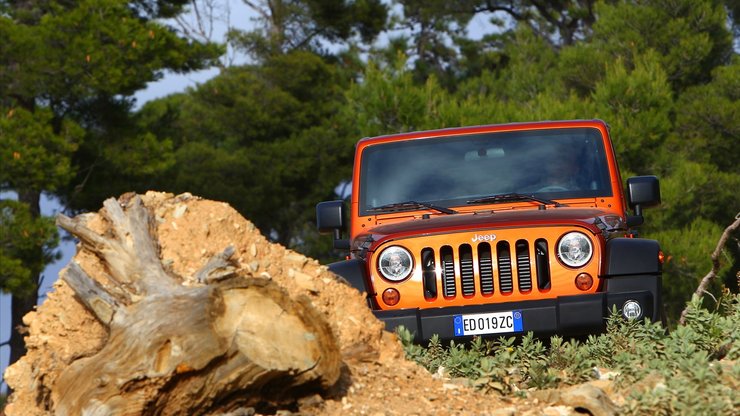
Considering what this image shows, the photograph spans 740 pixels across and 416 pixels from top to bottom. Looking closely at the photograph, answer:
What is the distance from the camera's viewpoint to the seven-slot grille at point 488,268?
757cm

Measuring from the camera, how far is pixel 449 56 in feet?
132

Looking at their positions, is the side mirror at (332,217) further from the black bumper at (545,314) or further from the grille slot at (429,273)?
the black bumper at (545,314)

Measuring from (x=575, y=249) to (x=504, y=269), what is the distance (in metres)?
0.43

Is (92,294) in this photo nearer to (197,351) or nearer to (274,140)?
(197,351)

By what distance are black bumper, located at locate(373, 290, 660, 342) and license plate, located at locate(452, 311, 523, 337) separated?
2 centimetres

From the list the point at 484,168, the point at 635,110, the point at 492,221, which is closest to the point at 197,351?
the point at 492,221

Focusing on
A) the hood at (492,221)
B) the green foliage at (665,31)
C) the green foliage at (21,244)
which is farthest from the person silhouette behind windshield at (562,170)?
the green foliage at (665,31)

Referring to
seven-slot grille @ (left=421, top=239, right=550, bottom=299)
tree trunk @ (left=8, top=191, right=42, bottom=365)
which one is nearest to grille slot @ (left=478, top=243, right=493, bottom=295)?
seven-slot grille @ (left=421, top=239, right=550, bottom=299)

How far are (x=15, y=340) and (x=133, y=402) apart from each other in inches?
866

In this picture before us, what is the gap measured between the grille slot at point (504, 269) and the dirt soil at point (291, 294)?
1.49m

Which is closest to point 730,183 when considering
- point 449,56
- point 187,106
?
point 449,56

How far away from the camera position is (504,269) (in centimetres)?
760

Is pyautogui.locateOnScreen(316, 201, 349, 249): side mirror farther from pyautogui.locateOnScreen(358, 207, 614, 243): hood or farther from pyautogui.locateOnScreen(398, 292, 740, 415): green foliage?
pyautogui.locateOnScreen(398, 292, 740, 415): green foliage

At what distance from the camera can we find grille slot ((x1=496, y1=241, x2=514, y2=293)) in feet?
24.9
